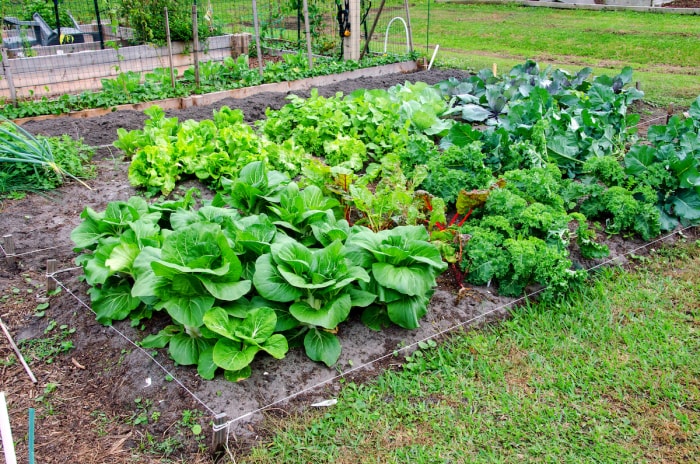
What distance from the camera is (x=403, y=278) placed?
10.6 ft

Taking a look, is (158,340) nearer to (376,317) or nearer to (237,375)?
(237,375)

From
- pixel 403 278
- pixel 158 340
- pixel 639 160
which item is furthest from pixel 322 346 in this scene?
pixel 639 160

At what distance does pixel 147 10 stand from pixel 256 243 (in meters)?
7.80

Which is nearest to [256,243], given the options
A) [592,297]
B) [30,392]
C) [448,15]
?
[30,392]

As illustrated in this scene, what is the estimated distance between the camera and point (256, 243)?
3.27m

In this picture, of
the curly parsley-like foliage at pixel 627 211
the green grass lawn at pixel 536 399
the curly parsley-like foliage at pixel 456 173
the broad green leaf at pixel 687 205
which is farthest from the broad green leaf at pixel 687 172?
the curly parsley-like foliage at pixel 456 173

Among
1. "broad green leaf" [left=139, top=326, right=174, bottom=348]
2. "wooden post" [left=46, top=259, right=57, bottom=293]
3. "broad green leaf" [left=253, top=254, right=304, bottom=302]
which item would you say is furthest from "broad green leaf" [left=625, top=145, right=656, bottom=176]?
"wooden post" [left=46, top=259, right=57, bottom=293]

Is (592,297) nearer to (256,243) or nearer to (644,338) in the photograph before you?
(644,338)

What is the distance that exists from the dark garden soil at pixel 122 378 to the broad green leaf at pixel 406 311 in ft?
0.38

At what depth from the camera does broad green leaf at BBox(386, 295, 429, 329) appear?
10.9 feet

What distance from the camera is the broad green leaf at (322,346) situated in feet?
10.2

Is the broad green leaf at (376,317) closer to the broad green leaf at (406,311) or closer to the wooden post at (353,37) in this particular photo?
the broad green leaf at (406,311)

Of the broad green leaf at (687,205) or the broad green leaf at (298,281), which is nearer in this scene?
the broad green leaf at (298,281)

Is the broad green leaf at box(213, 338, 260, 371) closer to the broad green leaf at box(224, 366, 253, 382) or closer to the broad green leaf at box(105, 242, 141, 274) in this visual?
the broad green leaf at box(224, 366, 253, 382)
